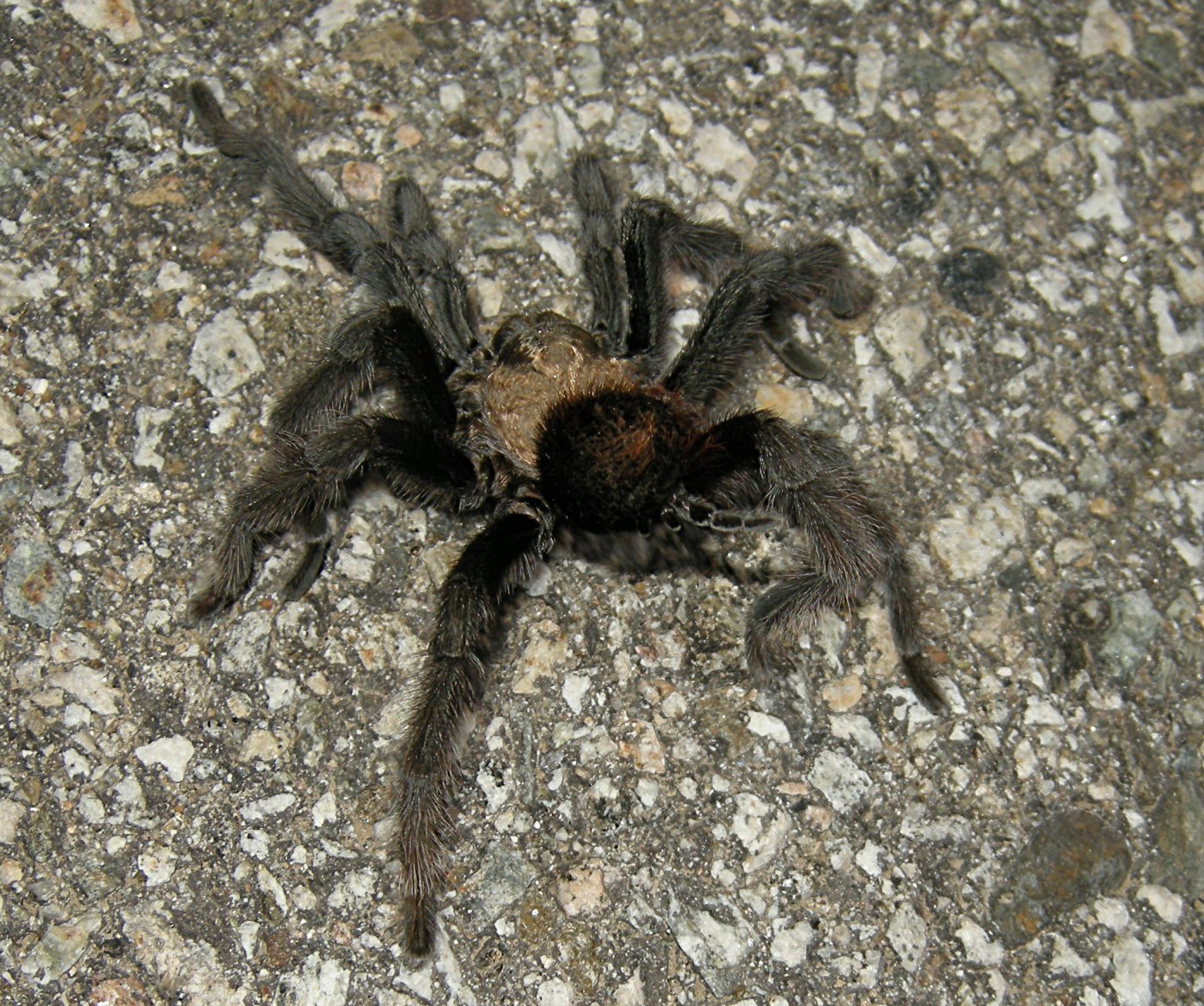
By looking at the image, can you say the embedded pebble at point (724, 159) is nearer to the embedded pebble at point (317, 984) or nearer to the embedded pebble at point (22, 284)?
the embedded pebble at point (22, 284)

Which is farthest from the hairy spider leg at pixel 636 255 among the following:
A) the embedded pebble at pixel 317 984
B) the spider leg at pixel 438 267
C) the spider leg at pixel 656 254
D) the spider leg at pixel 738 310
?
the embedded pebble at pixel 317 984

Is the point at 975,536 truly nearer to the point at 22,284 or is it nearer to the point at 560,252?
the point at 560,252

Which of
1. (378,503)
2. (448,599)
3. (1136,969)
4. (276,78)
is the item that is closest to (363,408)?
(378,503)

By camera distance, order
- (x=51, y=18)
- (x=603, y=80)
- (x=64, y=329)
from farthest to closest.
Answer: (x=603, y=80)
(x=51, y=18)
(x=64, y=329)

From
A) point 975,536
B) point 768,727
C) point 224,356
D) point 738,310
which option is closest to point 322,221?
point 224,356

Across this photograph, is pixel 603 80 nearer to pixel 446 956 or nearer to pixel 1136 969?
pixel 446 956

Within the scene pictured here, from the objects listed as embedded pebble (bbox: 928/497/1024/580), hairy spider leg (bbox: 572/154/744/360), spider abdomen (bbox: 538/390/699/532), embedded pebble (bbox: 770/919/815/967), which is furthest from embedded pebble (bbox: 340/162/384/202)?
embedded pebble (bbox: 770/919/815/967)
